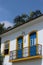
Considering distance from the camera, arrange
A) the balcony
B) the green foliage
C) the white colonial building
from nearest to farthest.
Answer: the balcony → the white colonial building → the green foliage

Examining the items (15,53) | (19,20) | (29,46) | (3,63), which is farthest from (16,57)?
(19,20)

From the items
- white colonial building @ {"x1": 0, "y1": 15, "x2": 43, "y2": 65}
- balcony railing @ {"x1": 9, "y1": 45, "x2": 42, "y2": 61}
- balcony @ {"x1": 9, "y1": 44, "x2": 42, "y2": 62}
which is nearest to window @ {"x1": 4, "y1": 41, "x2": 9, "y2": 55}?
white colonial building @ {"x1": 0, "y1": 15, "x2": 43, "y2": 65}

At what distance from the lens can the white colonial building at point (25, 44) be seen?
23859mm

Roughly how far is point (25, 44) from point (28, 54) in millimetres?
1962

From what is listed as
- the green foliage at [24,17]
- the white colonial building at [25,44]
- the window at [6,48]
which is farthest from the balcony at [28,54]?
the green foliage at [24,17]

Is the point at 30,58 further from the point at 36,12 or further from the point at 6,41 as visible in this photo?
the point at 36,12

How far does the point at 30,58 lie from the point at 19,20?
1931 centimetres

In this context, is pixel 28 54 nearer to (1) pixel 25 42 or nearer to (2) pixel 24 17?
(1) pixel 25 42

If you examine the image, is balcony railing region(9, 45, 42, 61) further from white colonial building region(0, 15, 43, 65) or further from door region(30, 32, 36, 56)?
door region(30, 32, 36, 56)

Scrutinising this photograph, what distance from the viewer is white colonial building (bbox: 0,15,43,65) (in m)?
23.9

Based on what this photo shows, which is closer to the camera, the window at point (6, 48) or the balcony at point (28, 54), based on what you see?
the balcony at point (28, 54)

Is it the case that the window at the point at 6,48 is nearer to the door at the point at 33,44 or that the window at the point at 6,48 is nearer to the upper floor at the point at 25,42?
the upper floor at the point at 25,42

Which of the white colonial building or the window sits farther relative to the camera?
the window

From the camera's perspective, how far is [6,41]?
3011cm
